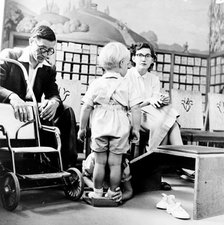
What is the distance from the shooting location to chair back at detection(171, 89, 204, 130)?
285cm

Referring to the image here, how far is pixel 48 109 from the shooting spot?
1.79 meters

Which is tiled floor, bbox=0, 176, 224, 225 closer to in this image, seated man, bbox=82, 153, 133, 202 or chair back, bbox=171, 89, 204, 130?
seated man, bbox=82, 153, 133, 202

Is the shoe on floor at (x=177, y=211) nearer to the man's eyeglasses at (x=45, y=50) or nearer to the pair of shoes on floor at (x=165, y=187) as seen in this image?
the pair of shoes on floor at (x=165, y=187)

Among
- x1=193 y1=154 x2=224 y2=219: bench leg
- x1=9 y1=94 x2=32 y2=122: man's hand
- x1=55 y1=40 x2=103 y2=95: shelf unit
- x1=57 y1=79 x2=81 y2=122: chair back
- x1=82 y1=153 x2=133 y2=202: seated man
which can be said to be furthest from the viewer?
x1=55 y1=40 x2=103 y2=95: shelf unit

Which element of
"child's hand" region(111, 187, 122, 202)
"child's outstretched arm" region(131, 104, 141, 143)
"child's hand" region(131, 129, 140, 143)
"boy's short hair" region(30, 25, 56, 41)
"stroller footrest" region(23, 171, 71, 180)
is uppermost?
"boy's short hair" region(30, 25, 56, 41)

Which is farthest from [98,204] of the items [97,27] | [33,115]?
[97,27]

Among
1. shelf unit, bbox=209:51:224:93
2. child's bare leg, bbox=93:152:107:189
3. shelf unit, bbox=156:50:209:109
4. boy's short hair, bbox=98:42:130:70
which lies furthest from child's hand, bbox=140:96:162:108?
shelf unit, bbox=156:50:209:109

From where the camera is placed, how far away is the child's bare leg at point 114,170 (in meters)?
1.64

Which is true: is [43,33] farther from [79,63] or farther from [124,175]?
[79,63]

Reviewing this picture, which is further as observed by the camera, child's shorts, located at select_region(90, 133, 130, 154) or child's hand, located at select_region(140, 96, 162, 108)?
child's hand, located at select_region(140, 96, 162, 108)

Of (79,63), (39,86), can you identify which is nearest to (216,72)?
(79,63)

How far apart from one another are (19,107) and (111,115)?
495mm

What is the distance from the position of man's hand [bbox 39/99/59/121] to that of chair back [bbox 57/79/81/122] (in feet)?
2.72

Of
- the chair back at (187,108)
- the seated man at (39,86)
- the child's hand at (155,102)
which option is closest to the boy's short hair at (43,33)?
the seated man at (39,86)
